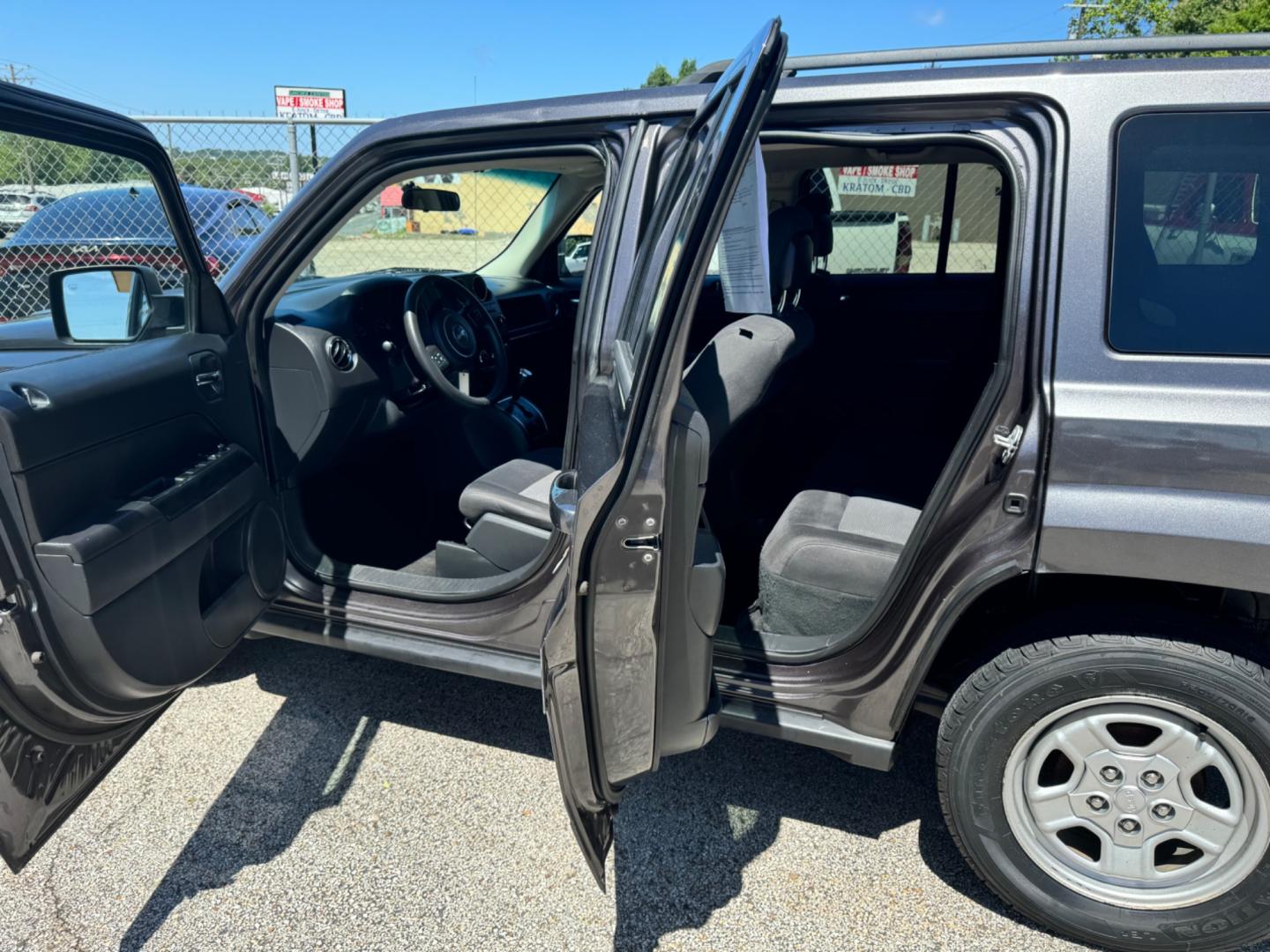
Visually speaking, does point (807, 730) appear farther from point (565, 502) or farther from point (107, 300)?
point (107, 300)

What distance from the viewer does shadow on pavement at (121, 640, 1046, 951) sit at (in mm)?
1978

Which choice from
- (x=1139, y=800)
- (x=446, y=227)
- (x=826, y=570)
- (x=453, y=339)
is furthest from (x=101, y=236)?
(x=1139, y=800)

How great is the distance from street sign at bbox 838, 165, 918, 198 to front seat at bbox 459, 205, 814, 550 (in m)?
0.72

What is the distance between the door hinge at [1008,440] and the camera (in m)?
1.57

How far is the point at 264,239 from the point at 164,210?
0.23 metres

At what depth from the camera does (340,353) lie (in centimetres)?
261

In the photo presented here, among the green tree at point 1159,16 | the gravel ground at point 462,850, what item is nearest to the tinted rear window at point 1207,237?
the gravel ground at point 462,850

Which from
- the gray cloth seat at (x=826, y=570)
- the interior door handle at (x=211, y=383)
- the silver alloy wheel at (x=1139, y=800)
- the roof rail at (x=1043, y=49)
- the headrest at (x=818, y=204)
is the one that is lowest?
the silver alloy wheel at (x=1139, y=800)

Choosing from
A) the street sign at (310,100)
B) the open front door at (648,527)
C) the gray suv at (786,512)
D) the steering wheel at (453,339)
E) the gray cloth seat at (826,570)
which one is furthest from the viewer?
the street sign at (310,100)

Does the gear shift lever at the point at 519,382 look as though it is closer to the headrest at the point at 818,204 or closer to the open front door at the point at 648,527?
the headrest at the point at 818,204

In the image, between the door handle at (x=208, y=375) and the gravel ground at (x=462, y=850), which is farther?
the door handle at (x=208, y=375)

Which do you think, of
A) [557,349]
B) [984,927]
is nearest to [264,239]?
[557,349]

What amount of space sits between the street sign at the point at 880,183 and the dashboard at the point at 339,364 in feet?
5.01

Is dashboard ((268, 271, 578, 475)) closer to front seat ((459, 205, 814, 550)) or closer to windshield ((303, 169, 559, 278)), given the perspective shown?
windshield ((303, 169, 559, 278))
